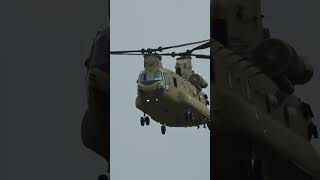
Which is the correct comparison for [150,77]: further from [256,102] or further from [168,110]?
[256,102]

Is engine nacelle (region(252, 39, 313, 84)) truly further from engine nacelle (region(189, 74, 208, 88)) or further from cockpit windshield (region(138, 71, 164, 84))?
cockpit windshield (region(138, 71, 164, 84))

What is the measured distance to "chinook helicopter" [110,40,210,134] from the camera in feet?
5.38

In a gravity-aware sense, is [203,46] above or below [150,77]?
above

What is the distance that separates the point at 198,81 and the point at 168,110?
137mm

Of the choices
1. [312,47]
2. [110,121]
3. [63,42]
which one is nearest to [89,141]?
[110,121]

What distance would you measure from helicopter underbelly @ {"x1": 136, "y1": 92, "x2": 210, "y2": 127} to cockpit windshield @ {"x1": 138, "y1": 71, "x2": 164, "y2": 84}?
5 centimetres

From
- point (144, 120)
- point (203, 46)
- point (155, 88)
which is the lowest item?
point (144, 120)

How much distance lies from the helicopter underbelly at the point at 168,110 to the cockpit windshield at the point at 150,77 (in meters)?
0.05

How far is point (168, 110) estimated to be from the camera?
5.46ft

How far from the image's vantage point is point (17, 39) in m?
1.79

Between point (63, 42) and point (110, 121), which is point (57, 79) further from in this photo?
point (110, 121)

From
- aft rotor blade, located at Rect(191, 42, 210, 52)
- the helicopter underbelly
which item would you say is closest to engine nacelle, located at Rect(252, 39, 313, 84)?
aft rotor blade, located at Rect(191, 42, 210, 52)

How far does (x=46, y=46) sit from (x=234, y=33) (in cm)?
65

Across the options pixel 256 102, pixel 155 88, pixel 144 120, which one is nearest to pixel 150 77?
pixel 155 88
